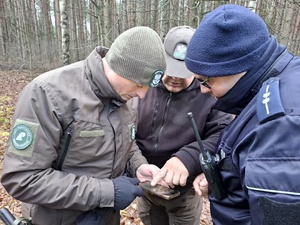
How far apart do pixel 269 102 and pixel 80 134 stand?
0.97 metres

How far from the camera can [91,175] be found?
165 centimetres

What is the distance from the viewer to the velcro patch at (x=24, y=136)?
1.40 m

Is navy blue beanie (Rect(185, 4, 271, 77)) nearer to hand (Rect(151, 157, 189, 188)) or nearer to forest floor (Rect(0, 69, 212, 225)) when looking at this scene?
hand (Rect(151, 157, 189, 188))

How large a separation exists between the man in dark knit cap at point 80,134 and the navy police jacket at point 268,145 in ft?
1.99

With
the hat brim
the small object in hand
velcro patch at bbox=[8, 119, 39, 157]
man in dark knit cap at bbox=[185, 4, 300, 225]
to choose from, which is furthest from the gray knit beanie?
the small object in hand

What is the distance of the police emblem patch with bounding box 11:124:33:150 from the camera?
1.40m

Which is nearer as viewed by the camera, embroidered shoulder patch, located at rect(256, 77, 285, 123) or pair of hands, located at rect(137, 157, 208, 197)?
embroidered shoulder patch, located at rect(256, 77, 285, 123)

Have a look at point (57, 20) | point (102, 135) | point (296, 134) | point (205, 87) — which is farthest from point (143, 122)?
point (57, 20)

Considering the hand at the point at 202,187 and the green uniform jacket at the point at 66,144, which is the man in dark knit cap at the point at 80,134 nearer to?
the green uniform jacket at the point at 66,144

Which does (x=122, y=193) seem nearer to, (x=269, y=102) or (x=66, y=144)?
(x=66, y=144)

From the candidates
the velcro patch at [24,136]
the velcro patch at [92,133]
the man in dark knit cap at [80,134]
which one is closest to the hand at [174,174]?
the man in dark knit cap at [80,134]

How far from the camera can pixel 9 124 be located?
703 cm

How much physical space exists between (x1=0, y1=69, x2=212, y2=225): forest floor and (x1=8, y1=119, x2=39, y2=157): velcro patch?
2.60 metres

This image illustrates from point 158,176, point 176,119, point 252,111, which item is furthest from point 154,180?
point 252,111
